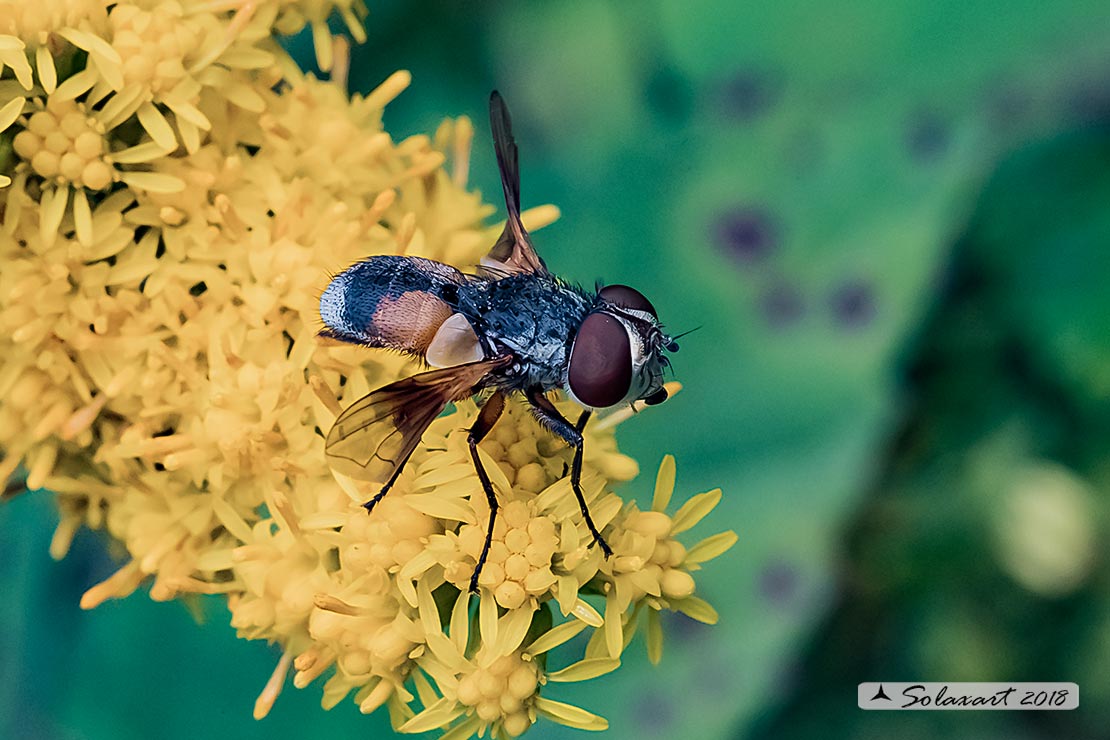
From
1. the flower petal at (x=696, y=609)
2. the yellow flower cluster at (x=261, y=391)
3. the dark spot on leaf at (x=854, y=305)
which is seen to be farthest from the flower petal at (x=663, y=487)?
the dark spot on leaf at (x=854, y=305)

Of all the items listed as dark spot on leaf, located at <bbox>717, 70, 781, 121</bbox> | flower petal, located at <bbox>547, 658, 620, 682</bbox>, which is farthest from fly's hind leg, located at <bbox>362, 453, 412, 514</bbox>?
dark spot on leaf, located at <bbox>717, 70, 781, 121</bbox>

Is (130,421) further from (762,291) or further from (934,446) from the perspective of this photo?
(934,446)

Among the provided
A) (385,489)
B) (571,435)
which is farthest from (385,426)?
(571,435)

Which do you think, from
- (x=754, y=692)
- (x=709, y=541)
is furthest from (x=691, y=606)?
(x=754, y=692)

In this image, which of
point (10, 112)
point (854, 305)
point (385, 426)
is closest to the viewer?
point (385, 426)

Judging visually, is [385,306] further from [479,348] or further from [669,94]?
[669,94]

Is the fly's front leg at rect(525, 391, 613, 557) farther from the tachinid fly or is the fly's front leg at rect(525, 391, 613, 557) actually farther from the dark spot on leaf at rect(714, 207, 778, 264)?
the dark spot on leaf at rect(714, 207, 778, 264)
